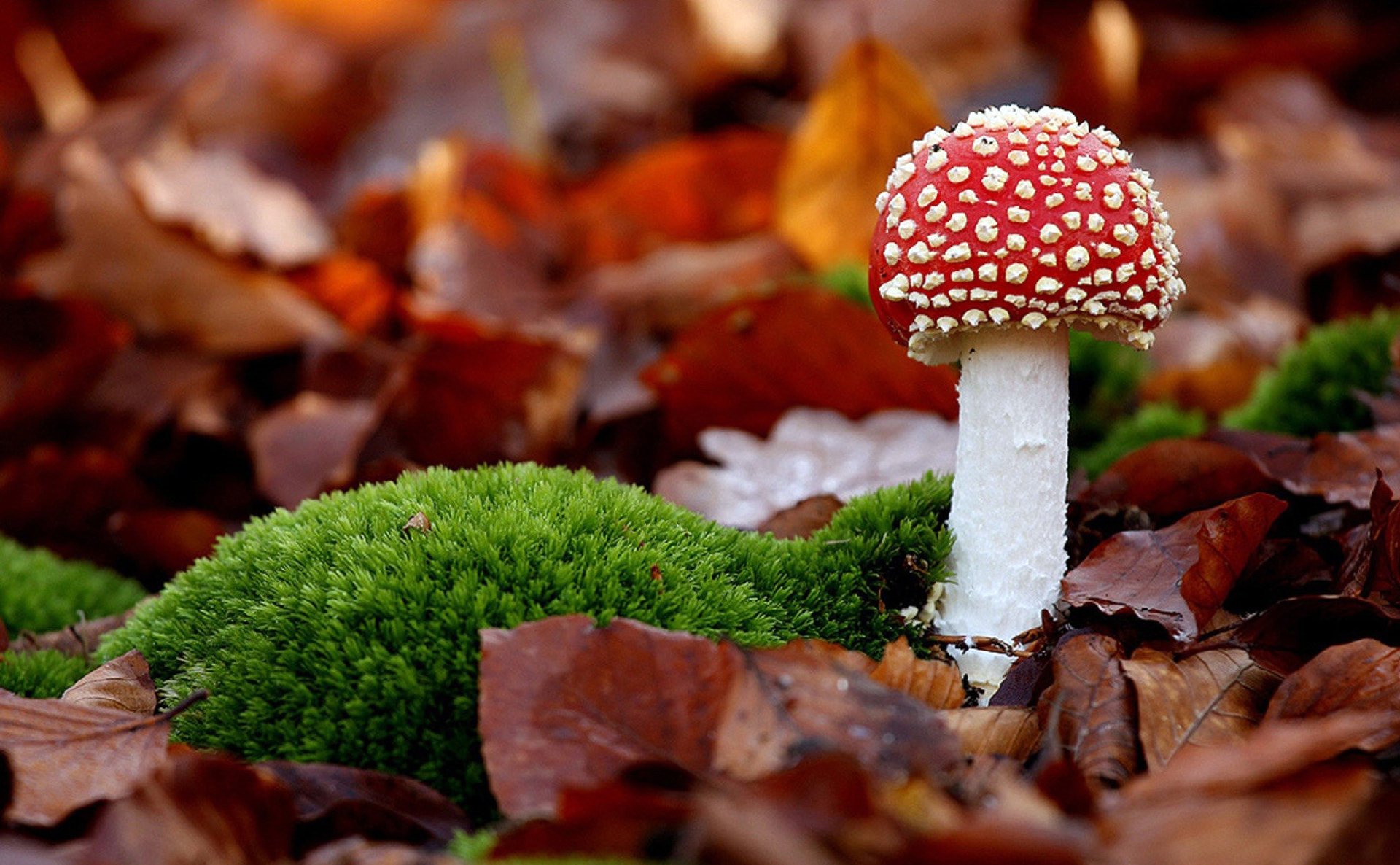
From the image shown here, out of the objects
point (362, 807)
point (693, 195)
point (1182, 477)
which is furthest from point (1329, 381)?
point (693, 195)

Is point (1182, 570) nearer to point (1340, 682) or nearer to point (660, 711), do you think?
point (1340, 682)

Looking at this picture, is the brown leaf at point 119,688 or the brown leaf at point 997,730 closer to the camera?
the brown leaf at point 997,730

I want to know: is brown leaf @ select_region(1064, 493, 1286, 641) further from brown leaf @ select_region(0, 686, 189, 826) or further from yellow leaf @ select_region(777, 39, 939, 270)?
yellow leaf @ select_region(777, 39, 939, 270)

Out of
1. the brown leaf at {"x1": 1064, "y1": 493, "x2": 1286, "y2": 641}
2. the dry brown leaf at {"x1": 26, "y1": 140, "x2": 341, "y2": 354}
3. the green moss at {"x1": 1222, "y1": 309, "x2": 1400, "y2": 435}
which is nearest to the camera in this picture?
the brown leaf at {"x1": 1064, "y1": 493, "x2": 1286, "y2": 641}

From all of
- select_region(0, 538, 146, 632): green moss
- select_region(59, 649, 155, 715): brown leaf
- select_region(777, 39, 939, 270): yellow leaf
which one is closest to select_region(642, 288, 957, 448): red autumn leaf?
select_region(777, 39, 939, 270): yellow leaf

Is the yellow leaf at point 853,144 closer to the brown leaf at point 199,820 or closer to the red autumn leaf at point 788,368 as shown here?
the red autumn leaf at point 788,368

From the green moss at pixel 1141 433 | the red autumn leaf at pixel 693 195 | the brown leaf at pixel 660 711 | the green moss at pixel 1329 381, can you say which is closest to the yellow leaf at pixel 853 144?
the red autumn leaf at pixel 693 195
